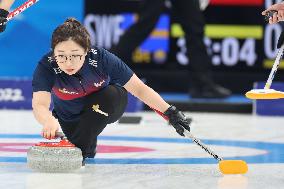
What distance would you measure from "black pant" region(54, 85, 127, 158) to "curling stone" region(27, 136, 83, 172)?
1.11 feet

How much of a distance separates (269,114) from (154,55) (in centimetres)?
124

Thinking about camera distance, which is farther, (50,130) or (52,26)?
(52,26)

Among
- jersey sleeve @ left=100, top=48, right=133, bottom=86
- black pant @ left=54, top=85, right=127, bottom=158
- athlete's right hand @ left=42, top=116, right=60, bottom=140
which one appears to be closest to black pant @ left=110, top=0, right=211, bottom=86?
black pant @ left=54, top=85, right=127, bottom=158

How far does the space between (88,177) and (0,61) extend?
14.3 ft

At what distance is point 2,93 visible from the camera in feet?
26.1

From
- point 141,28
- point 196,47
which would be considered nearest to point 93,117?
point 141,28

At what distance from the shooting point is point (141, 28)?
25.7ft

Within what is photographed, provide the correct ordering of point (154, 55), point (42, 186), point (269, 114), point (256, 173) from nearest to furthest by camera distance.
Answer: point (42, 186), point (256, 173), point (269, 114), point (154, 55)

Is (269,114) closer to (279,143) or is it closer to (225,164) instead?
(279,143)

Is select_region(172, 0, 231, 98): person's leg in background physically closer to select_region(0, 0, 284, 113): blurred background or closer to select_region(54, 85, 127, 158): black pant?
select_region(0, 0, 284, 113): blurred background

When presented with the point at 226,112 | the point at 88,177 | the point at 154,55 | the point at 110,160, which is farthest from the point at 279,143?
the point at 154,55

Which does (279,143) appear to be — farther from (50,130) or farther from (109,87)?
(50,130)

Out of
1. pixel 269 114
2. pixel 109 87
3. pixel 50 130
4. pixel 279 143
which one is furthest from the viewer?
pixel 269 114

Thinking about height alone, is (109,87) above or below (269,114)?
above
